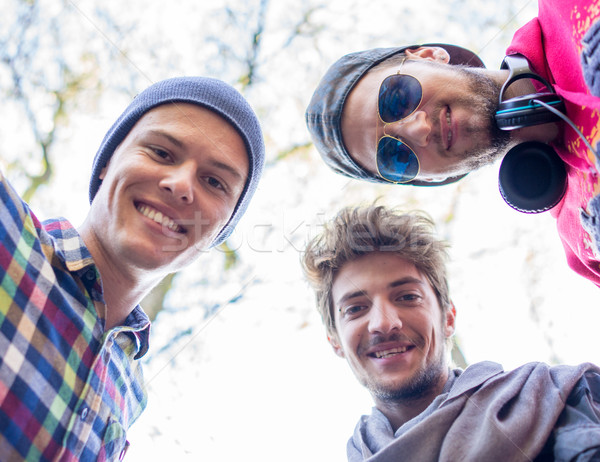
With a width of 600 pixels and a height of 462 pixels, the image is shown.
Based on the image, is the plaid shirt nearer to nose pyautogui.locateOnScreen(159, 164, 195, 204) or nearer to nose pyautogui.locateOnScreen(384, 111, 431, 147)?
nose pyautogui.locateOnScreen(159, 164, 195, 204)

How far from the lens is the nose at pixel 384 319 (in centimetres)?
167

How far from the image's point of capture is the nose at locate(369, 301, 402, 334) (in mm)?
1667

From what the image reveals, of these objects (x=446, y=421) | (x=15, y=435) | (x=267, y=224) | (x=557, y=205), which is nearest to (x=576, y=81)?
(x=557, y=205)

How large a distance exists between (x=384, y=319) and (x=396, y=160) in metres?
0.64

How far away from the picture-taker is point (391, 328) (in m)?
1.67

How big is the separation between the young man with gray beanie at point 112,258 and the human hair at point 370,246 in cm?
45

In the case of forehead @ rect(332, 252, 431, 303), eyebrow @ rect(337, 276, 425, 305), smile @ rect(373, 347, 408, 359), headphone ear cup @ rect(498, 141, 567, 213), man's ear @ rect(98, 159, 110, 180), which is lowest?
smile @ rect(373, 347, 408, 359)

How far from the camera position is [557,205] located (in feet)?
5.13

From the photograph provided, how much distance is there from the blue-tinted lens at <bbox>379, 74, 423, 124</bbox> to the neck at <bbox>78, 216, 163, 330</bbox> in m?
1.11

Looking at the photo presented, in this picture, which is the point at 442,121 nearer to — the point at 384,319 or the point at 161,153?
the point at 384,319

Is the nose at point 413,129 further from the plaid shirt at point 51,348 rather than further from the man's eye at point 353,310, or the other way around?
the plaid shirt at point 51,348

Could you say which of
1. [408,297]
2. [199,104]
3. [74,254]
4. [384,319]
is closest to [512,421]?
[384,319]

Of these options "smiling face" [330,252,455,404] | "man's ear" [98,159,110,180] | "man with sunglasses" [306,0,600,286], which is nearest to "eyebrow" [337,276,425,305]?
"smiling face" [330,252,455,404]

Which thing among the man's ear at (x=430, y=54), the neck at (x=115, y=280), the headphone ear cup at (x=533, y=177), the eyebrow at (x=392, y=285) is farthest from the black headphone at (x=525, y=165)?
the neck at (x=115, y=280)
